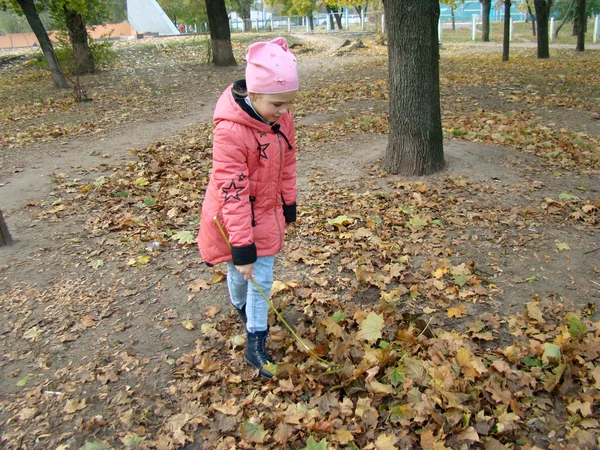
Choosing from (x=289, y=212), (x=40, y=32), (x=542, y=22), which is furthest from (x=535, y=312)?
(x=542, y=22)

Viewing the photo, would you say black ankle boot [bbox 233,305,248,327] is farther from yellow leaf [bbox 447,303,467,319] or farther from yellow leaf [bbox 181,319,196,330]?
yellow leaf [bbox 447,303,467,319]

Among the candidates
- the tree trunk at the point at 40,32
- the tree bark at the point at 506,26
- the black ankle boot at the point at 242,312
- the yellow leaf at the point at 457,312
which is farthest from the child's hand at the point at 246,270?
the tree bark at the point at 506,26

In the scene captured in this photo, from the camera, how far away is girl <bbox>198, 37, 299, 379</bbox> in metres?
2.26

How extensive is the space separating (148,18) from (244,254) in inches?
1877

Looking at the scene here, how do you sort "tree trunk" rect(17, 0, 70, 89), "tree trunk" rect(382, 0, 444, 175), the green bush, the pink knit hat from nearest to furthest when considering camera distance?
the pink knit hat
"tree trunk" rect(382, 0, 444, 175)
"tree trunk" rect(17, 0, 70, 89)
the green bush

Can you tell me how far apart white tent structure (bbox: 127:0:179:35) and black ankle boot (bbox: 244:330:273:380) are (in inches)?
1852

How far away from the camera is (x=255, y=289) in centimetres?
269

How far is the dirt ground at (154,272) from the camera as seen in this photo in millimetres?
2846

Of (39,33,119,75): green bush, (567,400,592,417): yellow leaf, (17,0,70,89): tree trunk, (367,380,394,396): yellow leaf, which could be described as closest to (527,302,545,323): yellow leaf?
(567,400,592,417): yellow leaf

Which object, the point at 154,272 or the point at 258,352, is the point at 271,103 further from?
the point at 154,272

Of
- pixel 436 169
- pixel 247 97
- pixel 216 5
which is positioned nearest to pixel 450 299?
pixel 247 97

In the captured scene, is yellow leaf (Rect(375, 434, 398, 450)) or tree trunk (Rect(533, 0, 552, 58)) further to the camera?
tree trunk (Rect(533, 0, 552, 58))

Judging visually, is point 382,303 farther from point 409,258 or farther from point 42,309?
point 42,309

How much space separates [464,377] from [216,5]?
16026 millimetres
